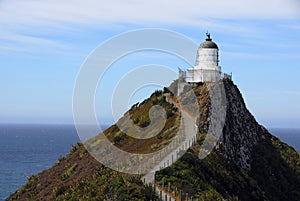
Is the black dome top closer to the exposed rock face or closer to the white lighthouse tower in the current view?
the white lighthouse tower

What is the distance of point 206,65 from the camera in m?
65.5

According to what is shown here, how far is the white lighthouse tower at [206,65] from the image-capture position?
212 feet

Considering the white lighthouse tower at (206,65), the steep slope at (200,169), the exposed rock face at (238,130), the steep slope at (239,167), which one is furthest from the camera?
the white lighthouse tower at (206,65)

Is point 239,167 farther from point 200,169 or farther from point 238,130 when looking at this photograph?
point 200,169

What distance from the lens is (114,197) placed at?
29.1m

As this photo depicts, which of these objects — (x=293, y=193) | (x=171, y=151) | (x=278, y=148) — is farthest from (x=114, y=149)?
(x=278, y=148)

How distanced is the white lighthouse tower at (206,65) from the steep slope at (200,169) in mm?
1706

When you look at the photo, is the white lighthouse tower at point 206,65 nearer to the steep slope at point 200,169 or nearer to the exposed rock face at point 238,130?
the steep slope at point 200,169

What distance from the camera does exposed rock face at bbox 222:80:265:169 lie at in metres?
54.6

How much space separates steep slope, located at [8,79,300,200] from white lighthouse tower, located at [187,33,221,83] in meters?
1.71

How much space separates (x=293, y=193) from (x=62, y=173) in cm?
2470

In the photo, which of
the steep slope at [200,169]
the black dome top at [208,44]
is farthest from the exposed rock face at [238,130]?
the black dome top at [208,44]

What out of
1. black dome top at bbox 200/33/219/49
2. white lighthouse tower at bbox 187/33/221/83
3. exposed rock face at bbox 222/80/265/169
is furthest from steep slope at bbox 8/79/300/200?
black dome top at bbox 200/33/219/49

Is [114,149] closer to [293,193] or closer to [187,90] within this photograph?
[187,90]
